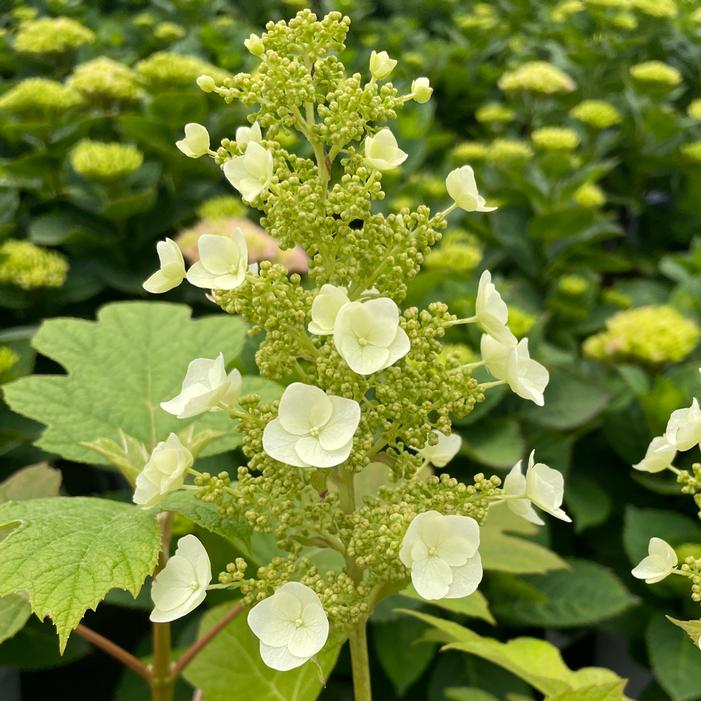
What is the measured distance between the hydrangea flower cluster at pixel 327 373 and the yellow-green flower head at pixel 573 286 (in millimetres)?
1353

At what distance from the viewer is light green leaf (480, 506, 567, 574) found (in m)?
0.99

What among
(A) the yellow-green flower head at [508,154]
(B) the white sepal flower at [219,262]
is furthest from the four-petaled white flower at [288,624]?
(A) the yellow-green flower head at [508,154]

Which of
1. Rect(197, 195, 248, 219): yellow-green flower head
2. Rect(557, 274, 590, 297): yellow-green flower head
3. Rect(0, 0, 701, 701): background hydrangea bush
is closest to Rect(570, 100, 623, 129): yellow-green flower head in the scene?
Rect(0, 0, 701, 701): background hydrangea bush

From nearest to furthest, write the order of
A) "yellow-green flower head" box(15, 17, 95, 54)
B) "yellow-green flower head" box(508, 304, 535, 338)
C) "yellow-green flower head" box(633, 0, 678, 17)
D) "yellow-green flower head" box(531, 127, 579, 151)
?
"yellow-green flower head" box(508, 304, 535, 338), "yellow-green flower head" box(531, 127, 579, 151), "yellow-green flower head" box(15, 17, 95, 54), "yellow-green flower head" box(633, 0, 678, 17)

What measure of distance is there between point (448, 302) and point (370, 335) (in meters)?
0.98

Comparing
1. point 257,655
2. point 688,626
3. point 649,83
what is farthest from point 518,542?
point 649,83

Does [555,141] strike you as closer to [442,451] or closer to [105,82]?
[105,82]

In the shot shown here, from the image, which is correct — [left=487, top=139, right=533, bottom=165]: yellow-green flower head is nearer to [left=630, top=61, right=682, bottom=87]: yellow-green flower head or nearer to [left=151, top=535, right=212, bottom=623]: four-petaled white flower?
[left=630, top=61, right=682, bottom=87]: yellow-green flower head

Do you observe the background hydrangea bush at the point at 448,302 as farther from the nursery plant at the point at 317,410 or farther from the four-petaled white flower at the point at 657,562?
the four-petaled white flower at the point at 657,562

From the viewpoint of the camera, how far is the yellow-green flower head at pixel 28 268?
1.52m

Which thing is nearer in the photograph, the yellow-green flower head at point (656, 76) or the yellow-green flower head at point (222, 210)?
the yellow-green flower head at point (222, 210)

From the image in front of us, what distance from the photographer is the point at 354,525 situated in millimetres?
585

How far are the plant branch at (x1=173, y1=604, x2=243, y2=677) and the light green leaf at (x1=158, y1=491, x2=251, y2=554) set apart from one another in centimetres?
17

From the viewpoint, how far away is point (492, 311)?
607 millimetres
